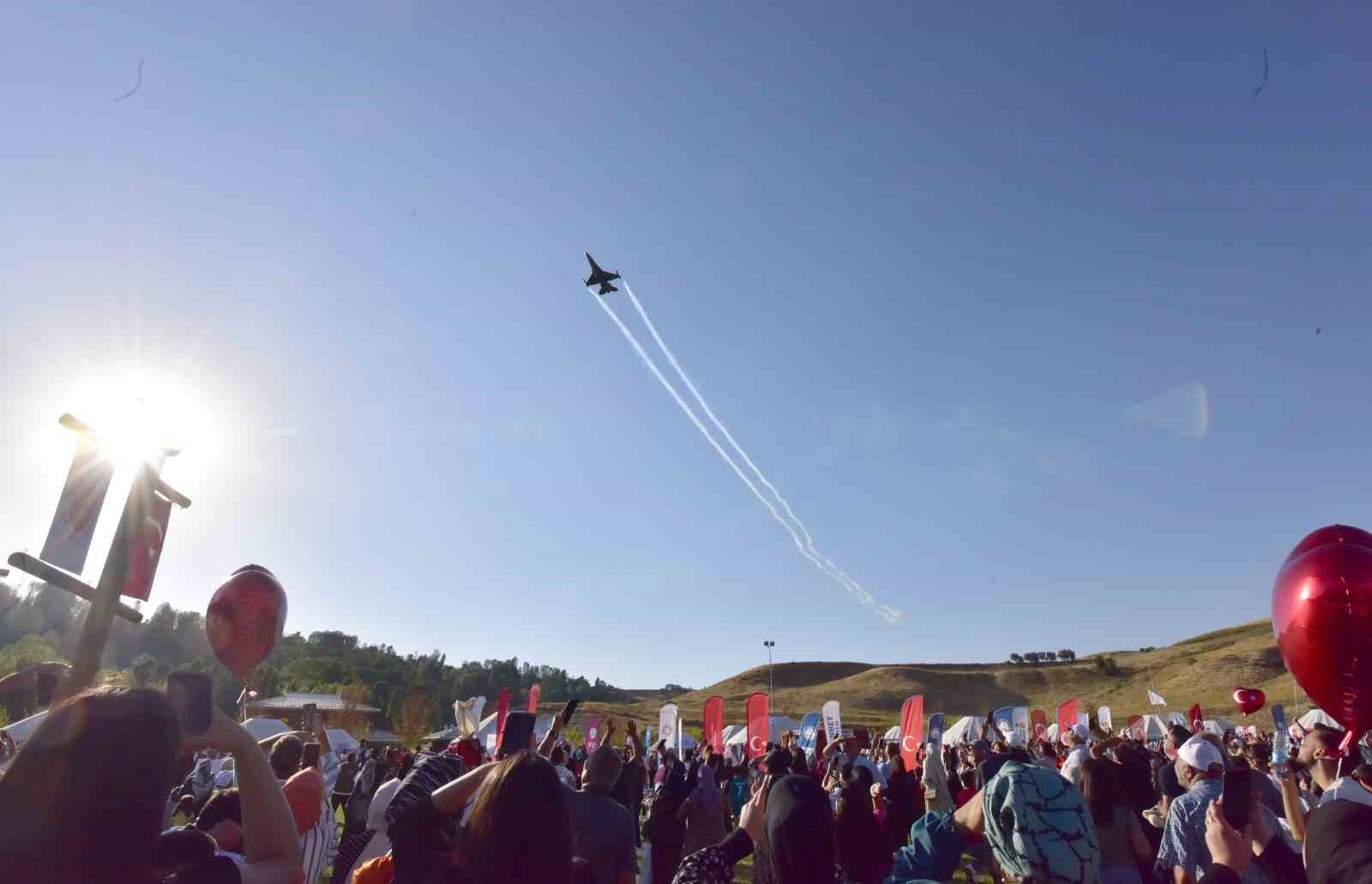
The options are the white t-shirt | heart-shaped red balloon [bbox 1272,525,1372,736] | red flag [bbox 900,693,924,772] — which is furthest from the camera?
red flag [bbox 900,693,924,772]

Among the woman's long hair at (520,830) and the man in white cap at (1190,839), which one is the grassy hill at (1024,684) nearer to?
the man in white cap at (1190,839)

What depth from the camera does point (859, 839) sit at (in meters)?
6.65

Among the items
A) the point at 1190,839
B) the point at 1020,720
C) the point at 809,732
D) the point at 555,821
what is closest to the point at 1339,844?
the point at 555,821

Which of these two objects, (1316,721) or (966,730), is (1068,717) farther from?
(1316,721)

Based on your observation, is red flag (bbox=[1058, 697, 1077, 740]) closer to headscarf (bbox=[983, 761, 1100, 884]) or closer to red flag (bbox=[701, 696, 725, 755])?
red flag (bbox=[701, 696, 725, 755])

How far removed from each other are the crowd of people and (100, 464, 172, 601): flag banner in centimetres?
105

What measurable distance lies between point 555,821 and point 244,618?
345 centimetres

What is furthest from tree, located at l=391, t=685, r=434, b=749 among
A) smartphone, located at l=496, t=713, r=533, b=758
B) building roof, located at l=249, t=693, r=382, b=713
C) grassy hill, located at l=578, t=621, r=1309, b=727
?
A: smartphone, located at l=496, t=713, r=533, b=758

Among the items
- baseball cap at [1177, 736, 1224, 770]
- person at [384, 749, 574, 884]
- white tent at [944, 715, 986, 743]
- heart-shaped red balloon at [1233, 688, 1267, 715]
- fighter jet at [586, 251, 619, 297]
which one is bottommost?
person at [384, 749, 574, 884]

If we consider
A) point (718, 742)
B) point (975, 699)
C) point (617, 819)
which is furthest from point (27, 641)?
point (975, 699)

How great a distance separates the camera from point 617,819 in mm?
5457

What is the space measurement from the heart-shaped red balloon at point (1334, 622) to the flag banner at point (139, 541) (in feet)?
20.7

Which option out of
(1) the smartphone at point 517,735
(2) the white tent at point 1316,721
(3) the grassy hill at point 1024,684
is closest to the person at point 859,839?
(1) the smartphone at point 517,735

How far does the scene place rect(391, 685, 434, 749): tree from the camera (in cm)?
6456
